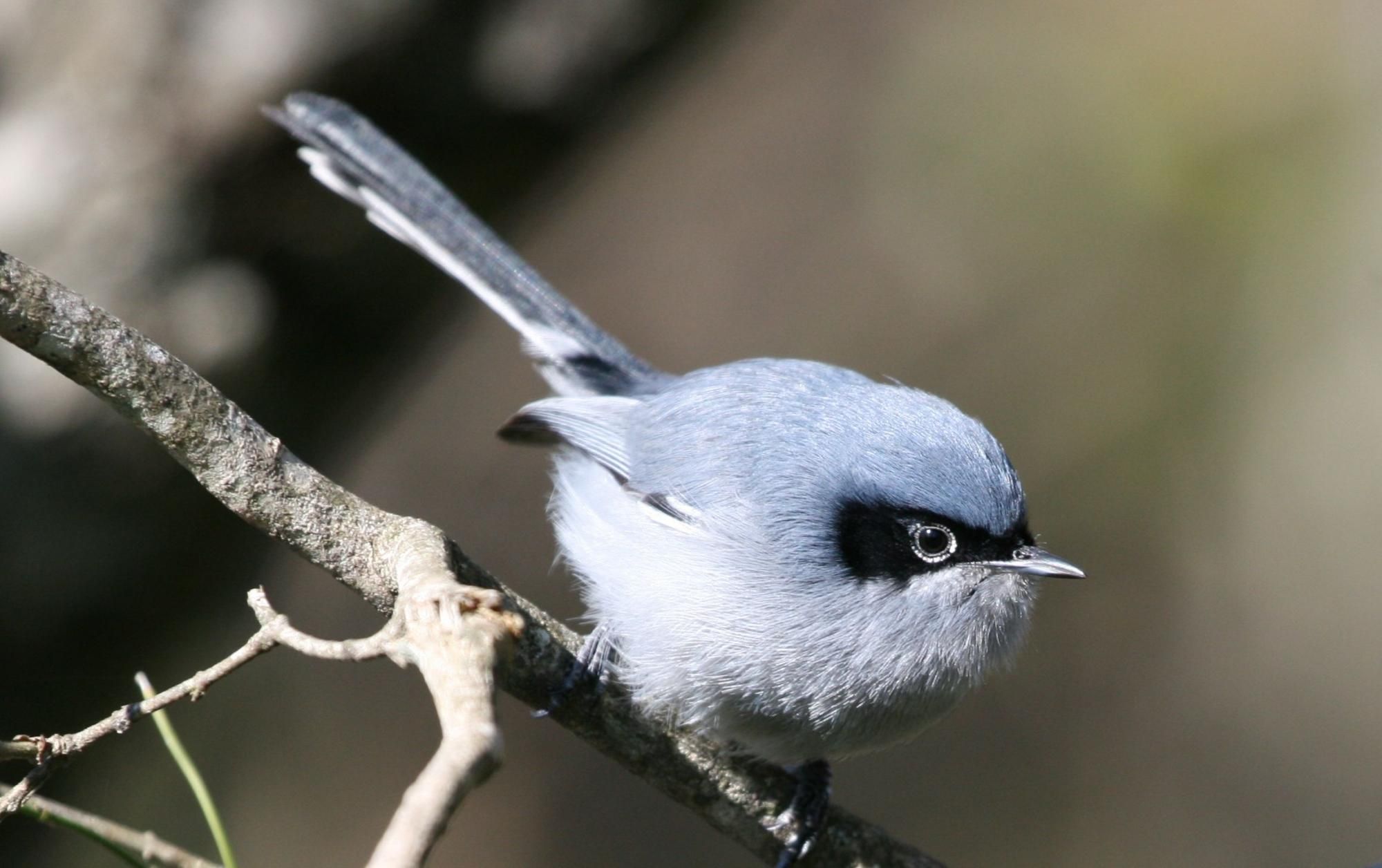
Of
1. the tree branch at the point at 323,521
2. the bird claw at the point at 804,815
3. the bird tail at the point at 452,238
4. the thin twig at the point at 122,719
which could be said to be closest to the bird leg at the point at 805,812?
the bird claw at the point at 804,815

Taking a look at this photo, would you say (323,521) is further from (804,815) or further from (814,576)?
(804,815)

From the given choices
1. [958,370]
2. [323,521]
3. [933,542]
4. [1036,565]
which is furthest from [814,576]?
[958,370]

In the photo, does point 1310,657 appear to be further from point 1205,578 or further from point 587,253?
point 587,253

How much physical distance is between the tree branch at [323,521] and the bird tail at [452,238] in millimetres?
1226

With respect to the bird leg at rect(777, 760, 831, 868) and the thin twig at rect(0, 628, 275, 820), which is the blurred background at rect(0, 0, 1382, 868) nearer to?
the bird leg at rect(777, 760, 831, 868)

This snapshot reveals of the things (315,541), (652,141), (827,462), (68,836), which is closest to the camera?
(315,541)

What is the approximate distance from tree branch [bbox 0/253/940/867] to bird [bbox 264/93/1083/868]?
5.1 inches

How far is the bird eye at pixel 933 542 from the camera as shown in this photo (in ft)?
8.62

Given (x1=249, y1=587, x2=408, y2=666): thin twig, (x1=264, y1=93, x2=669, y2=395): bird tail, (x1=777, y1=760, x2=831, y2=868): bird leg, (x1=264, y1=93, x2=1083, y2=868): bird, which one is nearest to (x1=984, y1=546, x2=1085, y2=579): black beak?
(x1=264, y1=93, x2=1083, y2=868): bird

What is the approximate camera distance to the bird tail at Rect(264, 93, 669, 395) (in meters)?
3.14

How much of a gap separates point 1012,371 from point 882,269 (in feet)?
3.05

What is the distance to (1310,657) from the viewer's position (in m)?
5.89

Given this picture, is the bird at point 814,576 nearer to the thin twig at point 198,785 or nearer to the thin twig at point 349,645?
the thin twig at point 198,785

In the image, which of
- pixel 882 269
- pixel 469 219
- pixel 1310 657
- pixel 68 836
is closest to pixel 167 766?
pixel 68 836
